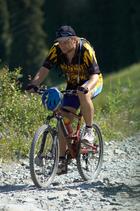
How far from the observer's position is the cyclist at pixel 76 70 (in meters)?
8.62

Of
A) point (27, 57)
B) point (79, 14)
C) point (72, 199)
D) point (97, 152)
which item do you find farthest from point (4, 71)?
point (79, 14)

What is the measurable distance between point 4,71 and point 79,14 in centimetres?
6711

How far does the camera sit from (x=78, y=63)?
8789mm

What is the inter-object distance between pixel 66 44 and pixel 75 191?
1.64 metres

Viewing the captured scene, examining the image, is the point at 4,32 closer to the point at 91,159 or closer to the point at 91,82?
the point at 91,159

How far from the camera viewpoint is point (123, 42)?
72562 mm

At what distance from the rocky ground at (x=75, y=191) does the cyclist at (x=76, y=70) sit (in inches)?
19.3

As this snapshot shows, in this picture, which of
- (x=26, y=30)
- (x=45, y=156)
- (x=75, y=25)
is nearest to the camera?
(x=45, y=156)

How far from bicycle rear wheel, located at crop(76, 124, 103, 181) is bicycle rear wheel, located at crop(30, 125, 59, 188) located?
37cm

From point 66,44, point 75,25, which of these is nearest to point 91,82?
point 66,44

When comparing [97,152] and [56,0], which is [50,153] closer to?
[97,152]

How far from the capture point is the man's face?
28.3 feet

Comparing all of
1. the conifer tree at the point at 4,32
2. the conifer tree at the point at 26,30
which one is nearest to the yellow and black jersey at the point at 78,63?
the conifer tree at the point at 4,32

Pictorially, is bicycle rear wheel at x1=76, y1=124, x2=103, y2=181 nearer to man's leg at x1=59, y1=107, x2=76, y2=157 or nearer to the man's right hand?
man's leg at x1=59, y1=107, x2=76, y2=157
